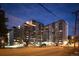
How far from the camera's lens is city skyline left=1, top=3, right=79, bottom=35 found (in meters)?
2.36

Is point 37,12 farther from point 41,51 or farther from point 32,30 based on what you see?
point 41,51

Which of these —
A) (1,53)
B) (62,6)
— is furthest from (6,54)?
(62,6)

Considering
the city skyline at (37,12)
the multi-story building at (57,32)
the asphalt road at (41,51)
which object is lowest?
the asphalt road at (41,51)

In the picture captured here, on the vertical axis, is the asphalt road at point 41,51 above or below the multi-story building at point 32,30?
below

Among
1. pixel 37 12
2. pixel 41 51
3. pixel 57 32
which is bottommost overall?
pixel 41 51

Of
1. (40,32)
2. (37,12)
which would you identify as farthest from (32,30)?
(37,12)

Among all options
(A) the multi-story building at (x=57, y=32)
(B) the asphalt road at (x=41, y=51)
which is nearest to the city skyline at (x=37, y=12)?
(A) the multi-story building at (x=57, y=32)

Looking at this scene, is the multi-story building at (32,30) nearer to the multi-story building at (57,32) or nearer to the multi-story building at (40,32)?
the multi-story building at (40,32)

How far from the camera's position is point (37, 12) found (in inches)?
93.5

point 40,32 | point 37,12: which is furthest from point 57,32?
point 37,12

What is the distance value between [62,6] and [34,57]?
70cm

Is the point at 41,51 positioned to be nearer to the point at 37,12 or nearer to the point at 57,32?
the point at 57,32

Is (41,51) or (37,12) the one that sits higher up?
(37,12)

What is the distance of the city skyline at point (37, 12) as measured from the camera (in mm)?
2363
